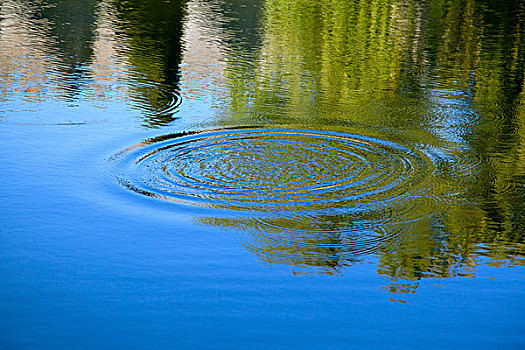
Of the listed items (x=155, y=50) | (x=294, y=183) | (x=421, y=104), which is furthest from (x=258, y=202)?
(x=155, y=50)

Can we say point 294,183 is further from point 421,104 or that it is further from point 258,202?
point 421,104

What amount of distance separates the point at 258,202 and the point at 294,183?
531 millimetres

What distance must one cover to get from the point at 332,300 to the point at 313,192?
1.59 metres

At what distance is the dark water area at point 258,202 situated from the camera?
377 cm

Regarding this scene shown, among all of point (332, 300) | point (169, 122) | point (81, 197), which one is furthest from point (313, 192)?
point (169, 122)

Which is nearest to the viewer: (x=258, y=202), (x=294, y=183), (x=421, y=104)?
(x=258, y=202)

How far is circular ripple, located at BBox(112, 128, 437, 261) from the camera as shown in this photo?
4.79 metres

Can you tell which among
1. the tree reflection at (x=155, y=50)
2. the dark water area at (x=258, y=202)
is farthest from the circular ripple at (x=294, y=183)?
the tree reflection at (x=155, y=50)

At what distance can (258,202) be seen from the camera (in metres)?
5.22

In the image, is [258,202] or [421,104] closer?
[258,202]

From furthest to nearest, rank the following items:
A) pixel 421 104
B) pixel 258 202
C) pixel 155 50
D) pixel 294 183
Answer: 1. pixel 155 50
2. pixel 421 104
3. pixel 294 183
4. pixel 258 202

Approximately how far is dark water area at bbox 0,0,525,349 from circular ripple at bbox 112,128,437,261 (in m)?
0.02

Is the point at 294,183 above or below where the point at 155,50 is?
below

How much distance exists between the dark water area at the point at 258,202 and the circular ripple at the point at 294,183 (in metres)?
0.02
